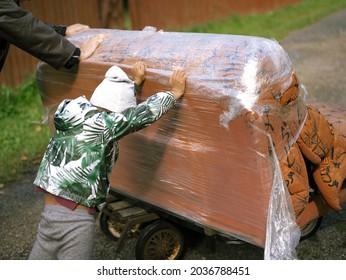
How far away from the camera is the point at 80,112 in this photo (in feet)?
9.20

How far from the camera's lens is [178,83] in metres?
2.92

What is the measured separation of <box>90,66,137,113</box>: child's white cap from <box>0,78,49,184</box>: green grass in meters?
2.66

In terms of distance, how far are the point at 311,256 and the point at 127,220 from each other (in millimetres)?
1191

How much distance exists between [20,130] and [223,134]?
3854 millimetres

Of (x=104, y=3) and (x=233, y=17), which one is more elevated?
(x=104, y=3)

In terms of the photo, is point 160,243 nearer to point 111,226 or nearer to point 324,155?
point 111,226

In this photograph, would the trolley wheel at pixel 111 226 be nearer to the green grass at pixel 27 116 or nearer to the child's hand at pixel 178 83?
the child's hand at pixel 178 83

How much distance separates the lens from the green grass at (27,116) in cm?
558

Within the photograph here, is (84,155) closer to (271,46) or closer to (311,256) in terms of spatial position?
(271,46)

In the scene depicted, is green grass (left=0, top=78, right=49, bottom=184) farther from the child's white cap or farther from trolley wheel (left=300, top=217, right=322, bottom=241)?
trolley wheel (left=300, top=217, right=322, bottom=241)

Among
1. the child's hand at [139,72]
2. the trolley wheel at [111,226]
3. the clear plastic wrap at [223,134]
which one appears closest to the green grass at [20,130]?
the trolley wheel at [111,226]

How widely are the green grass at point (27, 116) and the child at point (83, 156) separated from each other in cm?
252

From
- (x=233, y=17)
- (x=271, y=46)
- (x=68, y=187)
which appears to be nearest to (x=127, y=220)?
(x=68, y=187)

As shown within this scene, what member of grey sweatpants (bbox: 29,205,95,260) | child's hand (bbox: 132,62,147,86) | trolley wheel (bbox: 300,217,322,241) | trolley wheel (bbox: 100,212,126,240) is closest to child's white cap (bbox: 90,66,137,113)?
child's hand (bbox: 132,62,147,86)
